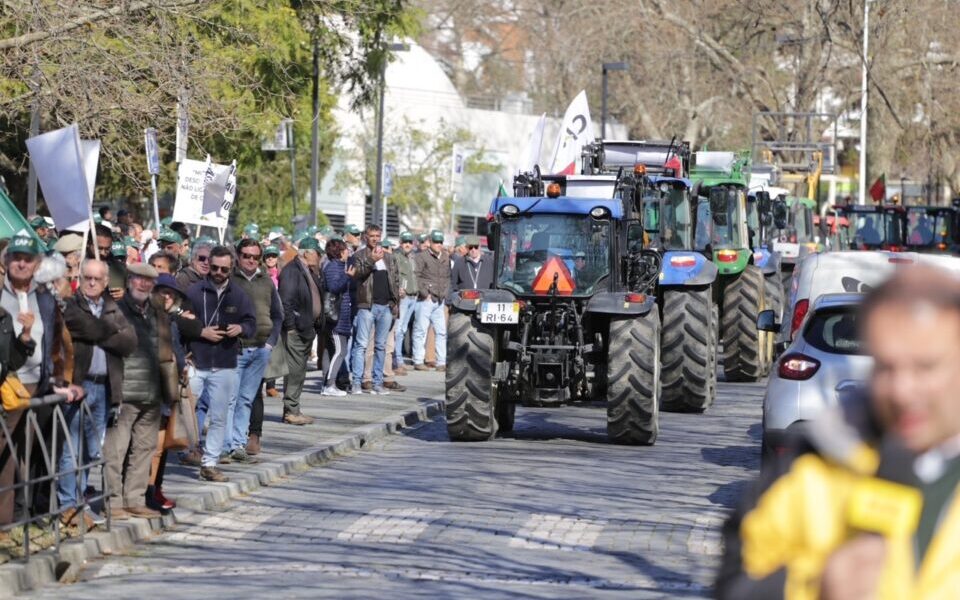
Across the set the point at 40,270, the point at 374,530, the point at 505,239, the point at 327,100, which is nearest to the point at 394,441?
the point at 505,239

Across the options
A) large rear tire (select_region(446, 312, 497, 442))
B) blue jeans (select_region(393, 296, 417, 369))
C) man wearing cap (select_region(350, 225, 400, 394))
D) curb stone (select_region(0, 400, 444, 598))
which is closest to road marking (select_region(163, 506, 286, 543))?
curb stone (select_region(0, 400, 444, 598))

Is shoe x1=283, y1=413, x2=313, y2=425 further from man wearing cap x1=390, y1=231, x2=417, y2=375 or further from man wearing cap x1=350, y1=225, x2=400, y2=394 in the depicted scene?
man wearing cap x1=390, y1=231, x2=417, y2=375

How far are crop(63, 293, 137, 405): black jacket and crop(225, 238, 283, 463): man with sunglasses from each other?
9.53ft

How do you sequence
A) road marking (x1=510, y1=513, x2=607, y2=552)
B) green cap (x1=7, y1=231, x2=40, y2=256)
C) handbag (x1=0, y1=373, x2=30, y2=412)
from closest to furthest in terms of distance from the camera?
handbag (x1=0, y1=373, x2=30, y2=412) → green cap (x1=7, y1=231, x2=40, y2=256) → road marking (x1=510, y1=513, x2=607, y2=552)

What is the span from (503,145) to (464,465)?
46161 mm

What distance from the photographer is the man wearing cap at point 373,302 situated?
22.0 metres

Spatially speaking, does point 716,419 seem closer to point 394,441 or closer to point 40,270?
point 394,441

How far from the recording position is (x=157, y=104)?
17266mm

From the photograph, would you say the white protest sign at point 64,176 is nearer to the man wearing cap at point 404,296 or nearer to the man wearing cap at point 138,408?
the man wearing cap at point 138,408

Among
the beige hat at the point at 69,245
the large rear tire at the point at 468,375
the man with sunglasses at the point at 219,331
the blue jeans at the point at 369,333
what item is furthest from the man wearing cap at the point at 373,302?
the beige hat at the point at 69,245

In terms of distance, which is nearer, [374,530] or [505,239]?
[374,530]

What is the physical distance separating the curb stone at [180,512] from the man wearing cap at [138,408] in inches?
9.8

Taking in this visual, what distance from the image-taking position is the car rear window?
12898mm

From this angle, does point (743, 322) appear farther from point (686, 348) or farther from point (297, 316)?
point (297, 316)
